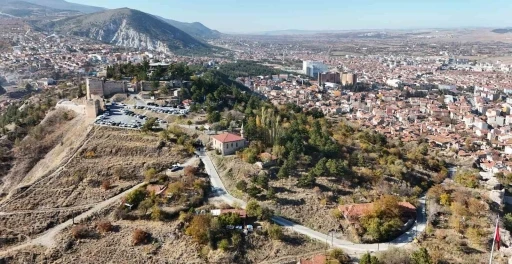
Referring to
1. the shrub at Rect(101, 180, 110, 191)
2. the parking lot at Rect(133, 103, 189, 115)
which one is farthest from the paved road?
the parking lot at Rect(133, 103, 189, 115)

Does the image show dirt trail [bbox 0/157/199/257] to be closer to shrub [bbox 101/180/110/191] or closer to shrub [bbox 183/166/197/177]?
shrub [bbox 101/180/110/191]

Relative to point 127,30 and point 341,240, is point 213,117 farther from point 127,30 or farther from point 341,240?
point 127,30

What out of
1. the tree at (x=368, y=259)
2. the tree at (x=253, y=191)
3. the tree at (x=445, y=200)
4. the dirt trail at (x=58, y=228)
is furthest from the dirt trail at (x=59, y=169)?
the tree at (x=445, y=200)

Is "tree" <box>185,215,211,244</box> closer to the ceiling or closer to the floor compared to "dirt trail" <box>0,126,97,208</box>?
closer to the floor

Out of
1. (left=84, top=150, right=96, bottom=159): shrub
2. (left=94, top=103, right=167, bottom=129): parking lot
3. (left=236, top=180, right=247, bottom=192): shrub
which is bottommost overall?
(left=236, top=180, right=247, bottom=192): shrub

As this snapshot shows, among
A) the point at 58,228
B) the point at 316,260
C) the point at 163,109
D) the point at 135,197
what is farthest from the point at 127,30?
the point at 316,260

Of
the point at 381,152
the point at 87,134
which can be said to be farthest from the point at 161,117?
the point at 381,152

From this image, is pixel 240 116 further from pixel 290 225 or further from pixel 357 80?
pixel 357 80
